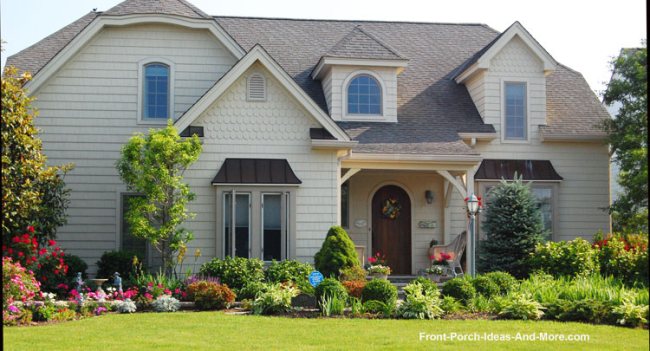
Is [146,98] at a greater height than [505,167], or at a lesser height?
greater

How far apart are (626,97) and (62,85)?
1416 cm

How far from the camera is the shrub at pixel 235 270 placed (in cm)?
1633

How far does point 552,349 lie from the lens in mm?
10086

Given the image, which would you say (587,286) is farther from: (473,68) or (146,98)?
(146,98)

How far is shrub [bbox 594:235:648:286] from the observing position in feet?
16.2

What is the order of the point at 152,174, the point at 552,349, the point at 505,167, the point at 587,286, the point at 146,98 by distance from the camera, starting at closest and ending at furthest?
the point at 552,349 < the point at 587,286 < the point at 152,174 < the point at 146,98 < the point at 505,167

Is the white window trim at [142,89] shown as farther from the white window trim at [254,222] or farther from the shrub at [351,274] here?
the shrub at [351,274]

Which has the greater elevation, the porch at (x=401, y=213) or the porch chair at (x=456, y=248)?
the porch at (x=401, y=213)

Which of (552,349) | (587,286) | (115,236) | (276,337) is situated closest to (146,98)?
(115,236)

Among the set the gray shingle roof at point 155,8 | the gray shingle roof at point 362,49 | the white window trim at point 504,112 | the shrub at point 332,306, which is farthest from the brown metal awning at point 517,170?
the shrub at point 332,306

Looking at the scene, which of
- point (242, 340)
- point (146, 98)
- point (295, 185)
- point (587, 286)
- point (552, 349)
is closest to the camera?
point (552, 349)

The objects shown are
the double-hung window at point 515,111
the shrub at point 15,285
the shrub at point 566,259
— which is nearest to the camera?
the shrub at point 15,285

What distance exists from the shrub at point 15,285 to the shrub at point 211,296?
9.57 ft

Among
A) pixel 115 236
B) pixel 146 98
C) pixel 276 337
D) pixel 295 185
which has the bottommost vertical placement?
pixel 276 337
